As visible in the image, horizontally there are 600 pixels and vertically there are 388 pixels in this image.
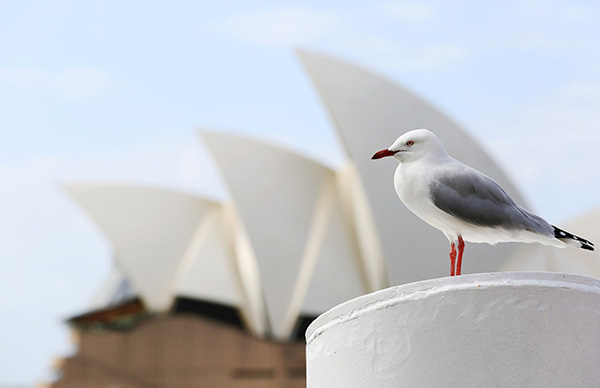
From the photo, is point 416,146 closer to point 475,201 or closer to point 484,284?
point 475,201

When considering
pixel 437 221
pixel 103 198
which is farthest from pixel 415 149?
pixel 103 198

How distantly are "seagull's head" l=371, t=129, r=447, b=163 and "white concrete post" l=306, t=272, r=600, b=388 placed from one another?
108cm

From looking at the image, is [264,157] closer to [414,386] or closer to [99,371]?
[99,371]

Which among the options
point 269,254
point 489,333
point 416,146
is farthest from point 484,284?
point 269,254

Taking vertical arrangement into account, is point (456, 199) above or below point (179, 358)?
above

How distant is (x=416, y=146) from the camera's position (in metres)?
3.45

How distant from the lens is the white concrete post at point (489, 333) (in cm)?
230

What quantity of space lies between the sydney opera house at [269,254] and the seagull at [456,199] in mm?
10952

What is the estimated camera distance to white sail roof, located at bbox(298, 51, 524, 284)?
47.7ft

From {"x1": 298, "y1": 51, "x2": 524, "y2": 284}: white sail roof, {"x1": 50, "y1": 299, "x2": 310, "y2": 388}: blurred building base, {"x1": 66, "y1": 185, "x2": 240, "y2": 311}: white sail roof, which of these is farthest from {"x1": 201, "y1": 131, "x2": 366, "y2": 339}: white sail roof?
{"x1": 298, "y1": 51, "x2": 524, "y2": 284}: white sail roof

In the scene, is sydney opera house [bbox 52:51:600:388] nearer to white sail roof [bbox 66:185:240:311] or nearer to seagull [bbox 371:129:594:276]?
white sail roof [bbox 66:185:240:311]

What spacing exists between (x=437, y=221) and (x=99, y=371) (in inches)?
524

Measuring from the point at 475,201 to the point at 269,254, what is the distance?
1256 cm

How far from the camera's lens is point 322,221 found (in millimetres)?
16594
